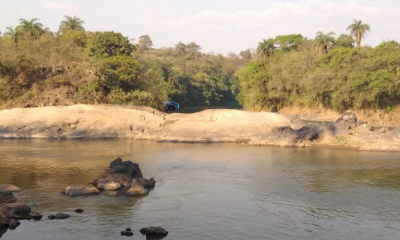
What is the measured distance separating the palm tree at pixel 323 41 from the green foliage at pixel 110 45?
3669 centimetres

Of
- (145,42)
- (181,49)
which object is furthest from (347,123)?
(145,42)

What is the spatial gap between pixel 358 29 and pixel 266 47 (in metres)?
17.9

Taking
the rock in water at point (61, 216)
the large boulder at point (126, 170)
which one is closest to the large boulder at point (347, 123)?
the large boulder at point (126, 170)

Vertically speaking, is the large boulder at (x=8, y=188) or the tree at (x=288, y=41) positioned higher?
the tree at (x=288, y=41)

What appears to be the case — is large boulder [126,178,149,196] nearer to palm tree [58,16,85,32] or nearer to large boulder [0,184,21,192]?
large boulder [0,184,21,192]

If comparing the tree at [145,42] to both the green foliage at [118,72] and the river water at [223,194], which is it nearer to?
the green foliage at [118,72]

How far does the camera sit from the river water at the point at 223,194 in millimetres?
16422

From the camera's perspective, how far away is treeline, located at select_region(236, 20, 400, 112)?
192ft

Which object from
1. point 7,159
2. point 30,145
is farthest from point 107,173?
point 30,145

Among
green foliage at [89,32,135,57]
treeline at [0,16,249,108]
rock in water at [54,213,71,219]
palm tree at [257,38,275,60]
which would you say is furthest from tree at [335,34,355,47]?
rock in water at [54,213,71,219]

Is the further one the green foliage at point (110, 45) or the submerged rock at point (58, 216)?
the green foliage at point (110, 45)

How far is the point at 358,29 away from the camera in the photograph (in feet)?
275

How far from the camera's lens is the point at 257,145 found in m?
40.2

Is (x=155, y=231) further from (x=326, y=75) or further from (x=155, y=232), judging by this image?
(x=326, y=75)
